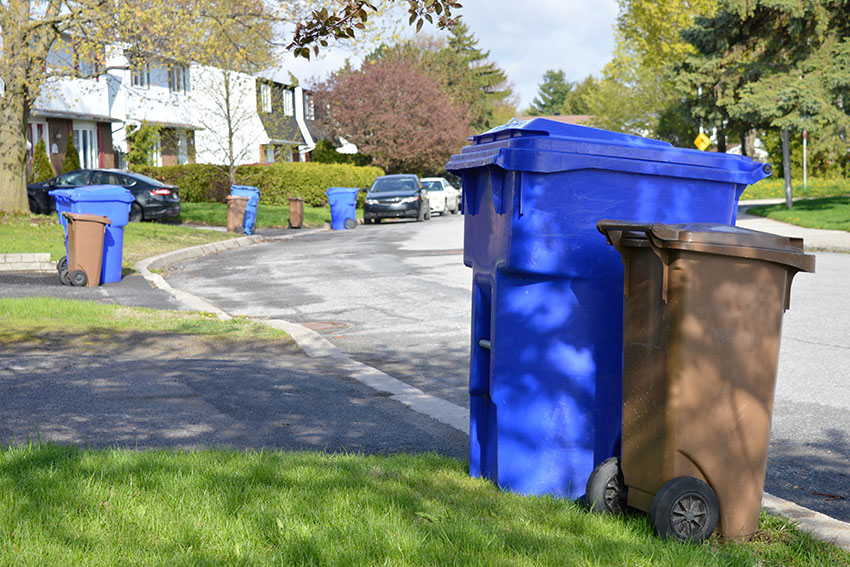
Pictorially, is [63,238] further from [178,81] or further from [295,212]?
[178,81]

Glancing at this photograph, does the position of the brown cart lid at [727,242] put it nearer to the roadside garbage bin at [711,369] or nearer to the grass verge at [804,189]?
the roadside garbage bin at [711,369]

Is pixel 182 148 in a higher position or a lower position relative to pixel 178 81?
lower

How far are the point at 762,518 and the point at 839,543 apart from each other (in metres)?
0.34

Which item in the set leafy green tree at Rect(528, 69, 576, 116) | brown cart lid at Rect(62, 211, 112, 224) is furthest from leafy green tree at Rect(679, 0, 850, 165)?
→ leafy green tree at Rect(528, 69, 576, 116)

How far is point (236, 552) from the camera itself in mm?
3080

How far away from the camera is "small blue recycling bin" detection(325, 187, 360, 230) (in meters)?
28.0

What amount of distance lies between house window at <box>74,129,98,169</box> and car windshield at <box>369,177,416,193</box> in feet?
42.0

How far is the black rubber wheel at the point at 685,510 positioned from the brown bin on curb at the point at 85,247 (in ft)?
35.5

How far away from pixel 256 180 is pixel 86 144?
751 centimetres

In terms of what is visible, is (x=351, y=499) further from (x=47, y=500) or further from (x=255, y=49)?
(x=255, y=49)

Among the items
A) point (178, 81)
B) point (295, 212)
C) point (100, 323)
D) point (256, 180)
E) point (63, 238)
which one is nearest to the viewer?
point (100, 323)

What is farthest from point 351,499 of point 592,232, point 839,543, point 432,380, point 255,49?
point 255,49

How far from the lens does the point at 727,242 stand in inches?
131

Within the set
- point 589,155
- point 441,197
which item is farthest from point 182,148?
point 589,155
